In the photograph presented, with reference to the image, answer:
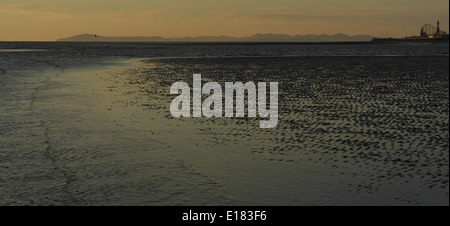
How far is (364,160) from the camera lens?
12.1m

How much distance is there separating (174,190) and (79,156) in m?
4.32

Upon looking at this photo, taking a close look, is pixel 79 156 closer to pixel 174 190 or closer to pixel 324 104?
pixel 174 190

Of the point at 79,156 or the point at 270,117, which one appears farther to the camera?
the point at 270,117

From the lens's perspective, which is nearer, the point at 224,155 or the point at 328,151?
the point at 224,155

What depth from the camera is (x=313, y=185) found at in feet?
33.4

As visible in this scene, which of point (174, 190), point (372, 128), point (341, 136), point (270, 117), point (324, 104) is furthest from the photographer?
point (324, 104)

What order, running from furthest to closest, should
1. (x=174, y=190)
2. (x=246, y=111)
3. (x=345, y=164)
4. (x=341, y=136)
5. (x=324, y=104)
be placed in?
(x=324, y=104) < (x=246, y=111) < (x=341, y=136) < (x=345, y=164) < (x=174, y=190)

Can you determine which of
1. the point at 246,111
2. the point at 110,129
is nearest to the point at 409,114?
the point at 246,111

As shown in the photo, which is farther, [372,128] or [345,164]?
[372,128]

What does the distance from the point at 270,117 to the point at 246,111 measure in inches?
80.3

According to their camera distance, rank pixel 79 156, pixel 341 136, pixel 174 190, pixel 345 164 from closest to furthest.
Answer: pixel 174 190
pixel 345 164
pixel 79 156
pixel 341 136
